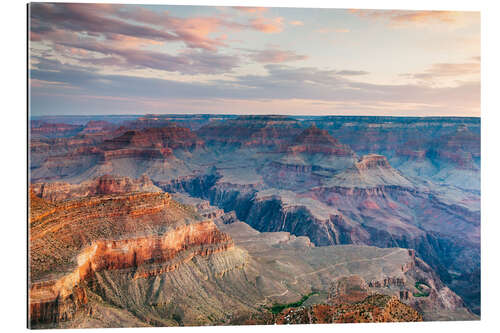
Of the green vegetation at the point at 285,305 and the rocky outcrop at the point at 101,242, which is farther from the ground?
the rocky outcrop at the point at 101,242

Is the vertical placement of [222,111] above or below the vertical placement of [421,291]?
above

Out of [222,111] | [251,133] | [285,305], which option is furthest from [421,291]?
[251,133]

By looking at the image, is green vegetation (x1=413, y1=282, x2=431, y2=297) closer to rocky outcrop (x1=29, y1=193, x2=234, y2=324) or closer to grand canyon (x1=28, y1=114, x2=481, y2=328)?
grand canyon (x1=28, y1=114, x2=481, y2=328)

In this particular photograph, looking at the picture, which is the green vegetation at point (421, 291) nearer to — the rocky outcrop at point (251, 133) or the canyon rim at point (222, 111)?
the canyon rim at point (222, 111)

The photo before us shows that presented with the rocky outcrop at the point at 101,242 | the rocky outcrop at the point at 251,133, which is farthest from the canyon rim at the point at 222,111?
the rocky outcrop at the point at 251,133

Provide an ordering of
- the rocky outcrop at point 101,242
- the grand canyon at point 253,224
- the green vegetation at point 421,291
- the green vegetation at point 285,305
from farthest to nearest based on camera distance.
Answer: the green vegetation at point 421,291 < the green vegetation at point 285,305 < the grand canyon at point 253,224 < the rocky outcrop at point 101,242

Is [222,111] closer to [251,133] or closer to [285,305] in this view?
[285,305]

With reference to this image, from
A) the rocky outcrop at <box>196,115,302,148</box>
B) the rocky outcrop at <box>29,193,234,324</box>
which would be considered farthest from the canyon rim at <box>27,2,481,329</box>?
the rocky outcrop at <box>196,115,302,148</box>

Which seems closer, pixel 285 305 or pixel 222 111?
pixel 285 305
